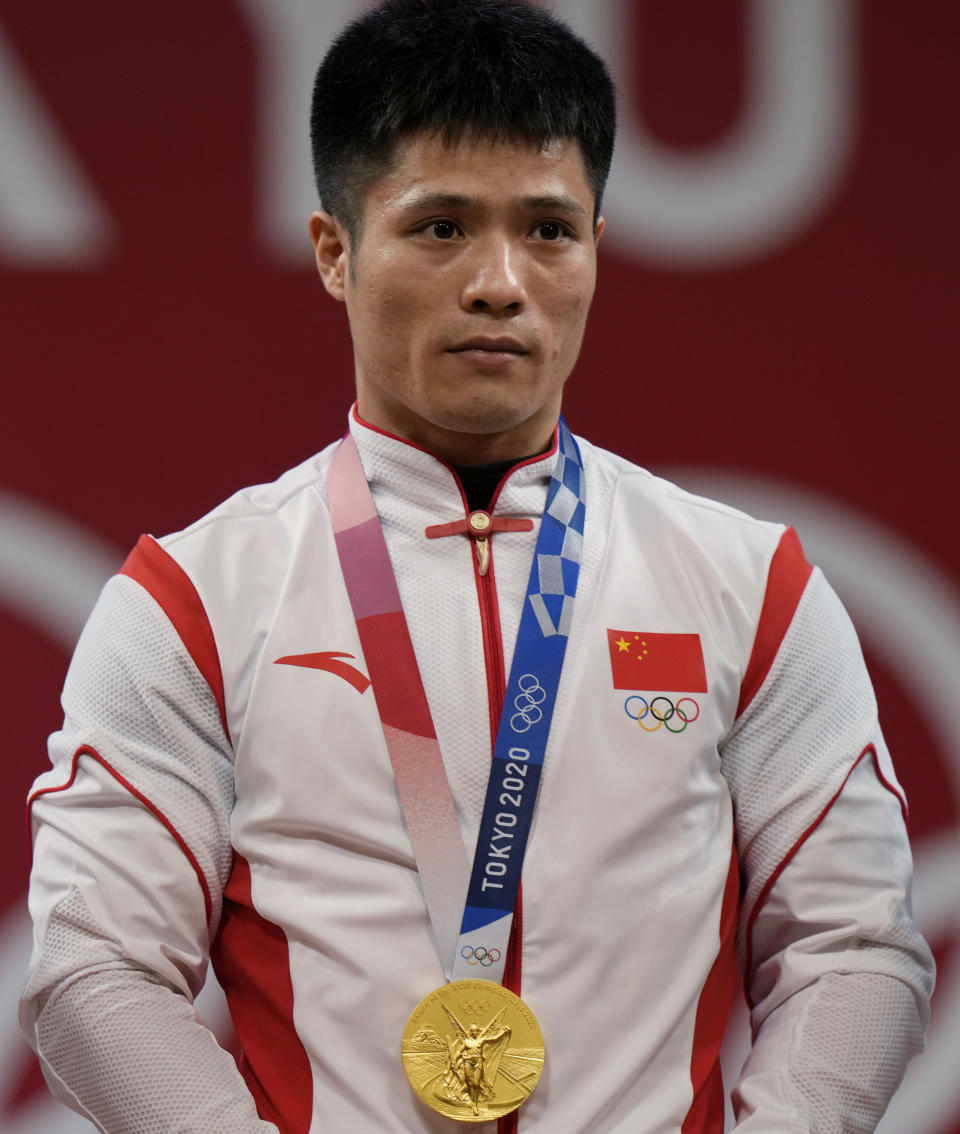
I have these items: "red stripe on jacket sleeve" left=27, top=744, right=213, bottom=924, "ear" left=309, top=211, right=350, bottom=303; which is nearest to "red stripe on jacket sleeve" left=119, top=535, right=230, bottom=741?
"red stripe on jacket sleeve" left=27, top=744, right=213, bottom=924

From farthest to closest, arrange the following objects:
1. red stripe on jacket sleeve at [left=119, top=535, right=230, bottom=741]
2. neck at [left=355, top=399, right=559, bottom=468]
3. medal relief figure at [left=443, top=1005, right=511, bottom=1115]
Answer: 1. neck at [left=355, top=399, right=559, bottom=468]
2. red stripe on jacket sleeve at [left=119, top=535, right=230, bottom=741]
3. medal relief figure at [left=443, top=1005, right=511, bottom=1115]

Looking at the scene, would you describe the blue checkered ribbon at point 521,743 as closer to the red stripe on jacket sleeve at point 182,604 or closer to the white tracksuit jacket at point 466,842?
the white tracksuit jacket at point 466,842

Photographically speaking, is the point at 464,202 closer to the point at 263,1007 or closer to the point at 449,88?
the point at 449,88

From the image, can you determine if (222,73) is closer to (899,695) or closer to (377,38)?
(377,38)

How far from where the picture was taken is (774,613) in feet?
4.92

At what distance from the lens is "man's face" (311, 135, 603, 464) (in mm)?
1438

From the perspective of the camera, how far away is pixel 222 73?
2379 mm

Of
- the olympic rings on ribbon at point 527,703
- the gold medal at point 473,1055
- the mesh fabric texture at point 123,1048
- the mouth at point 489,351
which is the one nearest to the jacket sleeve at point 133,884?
the mesh fabric texture at point 123,1048

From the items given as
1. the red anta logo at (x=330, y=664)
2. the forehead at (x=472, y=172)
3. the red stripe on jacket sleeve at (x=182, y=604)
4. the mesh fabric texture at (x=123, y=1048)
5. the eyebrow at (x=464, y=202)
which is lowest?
the mesh fabric texture at (x=123, y=1048)

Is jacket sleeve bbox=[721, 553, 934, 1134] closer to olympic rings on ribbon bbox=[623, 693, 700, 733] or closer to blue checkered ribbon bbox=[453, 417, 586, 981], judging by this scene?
olympic rings on ribbon bbox=[623, 693, 700, 733]

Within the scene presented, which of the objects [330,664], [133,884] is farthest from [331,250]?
[133,884]

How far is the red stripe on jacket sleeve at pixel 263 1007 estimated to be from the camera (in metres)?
1.38

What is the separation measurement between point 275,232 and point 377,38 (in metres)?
0.89

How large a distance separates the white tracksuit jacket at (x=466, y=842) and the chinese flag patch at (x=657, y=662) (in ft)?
0.04
